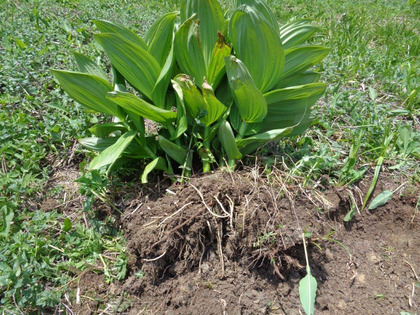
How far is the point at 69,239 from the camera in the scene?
212 centimetres

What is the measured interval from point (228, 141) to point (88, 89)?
815 millimetres

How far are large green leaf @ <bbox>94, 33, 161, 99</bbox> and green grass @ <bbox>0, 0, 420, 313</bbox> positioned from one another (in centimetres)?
64

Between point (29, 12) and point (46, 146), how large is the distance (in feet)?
6.56

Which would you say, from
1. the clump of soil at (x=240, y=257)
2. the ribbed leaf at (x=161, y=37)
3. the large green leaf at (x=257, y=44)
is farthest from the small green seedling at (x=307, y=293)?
the ribbed leaf at (x=161, y=37)

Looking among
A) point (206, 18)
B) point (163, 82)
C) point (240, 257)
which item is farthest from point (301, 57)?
point (240, 257)

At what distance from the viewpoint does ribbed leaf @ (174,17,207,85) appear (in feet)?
6.39

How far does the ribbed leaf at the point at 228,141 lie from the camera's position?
2.01 m

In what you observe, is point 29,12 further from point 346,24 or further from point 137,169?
point 346,24

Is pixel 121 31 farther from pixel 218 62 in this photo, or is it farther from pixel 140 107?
pixel 218 62

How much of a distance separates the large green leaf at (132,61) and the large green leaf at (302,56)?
0.75m

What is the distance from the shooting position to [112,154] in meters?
1.96

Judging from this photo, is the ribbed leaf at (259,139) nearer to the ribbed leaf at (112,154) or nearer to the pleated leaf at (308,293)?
the ribbed leaf at (112,154)

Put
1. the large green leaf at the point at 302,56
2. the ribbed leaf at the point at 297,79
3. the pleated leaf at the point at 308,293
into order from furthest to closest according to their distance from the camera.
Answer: the ribbed leaf at the point at 297,79 < the large green leaf at the point at 302,56 < the pleated leaf at the point at 308,293

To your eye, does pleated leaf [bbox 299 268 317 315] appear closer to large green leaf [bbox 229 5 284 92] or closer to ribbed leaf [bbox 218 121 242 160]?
ribbed leaf [bbox 218 121 242 160]
